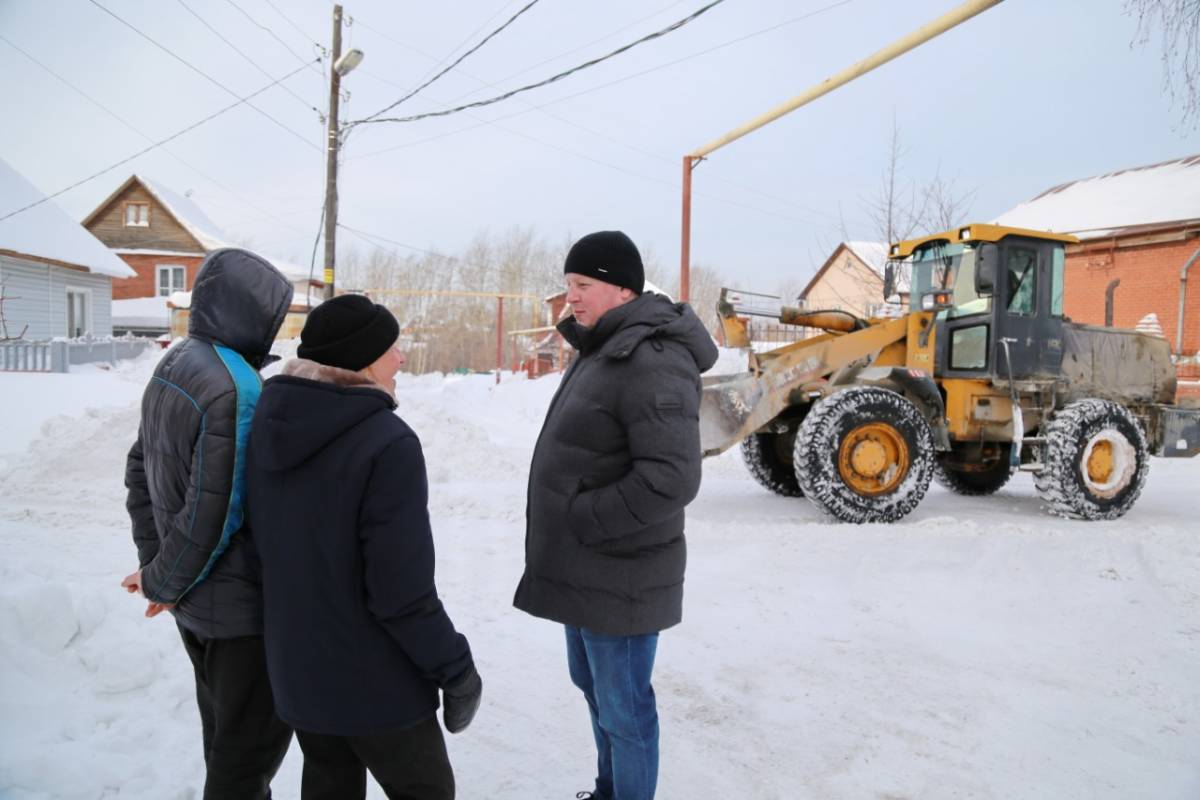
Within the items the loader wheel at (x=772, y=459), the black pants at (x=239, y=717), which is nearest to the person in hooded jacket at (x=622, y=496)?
the black pants at (x=239, y=717)

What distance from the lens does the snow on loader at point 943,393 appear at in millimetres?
6652

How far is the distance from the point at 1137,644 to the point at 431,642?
4064 millimetres

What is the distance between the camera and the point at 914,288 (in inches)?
319

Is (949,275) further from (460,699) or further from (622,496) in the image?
(460,699)

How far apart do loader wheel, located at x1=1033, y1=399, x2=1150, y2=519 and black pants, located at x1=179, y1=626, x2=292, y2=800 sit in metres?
7.30

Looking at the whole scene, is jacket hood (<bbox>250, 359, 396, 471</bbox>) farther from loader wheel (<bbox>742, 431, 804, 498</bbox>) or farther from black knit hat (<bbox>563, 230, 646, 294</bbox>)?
loader wheel (<bbox>742, 431, 804, 498</bbox>)

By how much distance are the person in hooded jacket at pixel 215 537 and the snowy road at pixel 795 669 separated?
2.26ft

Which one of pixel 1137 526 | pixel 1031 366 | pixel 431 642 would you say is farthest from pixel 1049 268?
pixel 431 642

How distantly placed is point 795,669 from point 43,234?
64.0ft

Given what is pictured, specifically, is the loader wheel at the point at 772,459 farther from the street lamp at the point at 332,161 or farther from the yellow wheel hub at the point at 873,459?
the street lamp at the point at 332,161

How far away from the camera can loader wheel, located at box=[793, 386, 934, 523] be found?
6.49 metres

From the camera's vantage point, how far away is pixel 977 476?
8.95m

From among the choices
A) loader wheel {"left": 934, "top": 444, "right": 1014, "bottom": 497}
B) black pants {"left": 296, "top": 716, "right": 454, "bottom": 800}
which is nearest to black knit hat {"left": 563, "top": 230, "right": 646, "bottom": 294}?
black pants {"left": 296, "top": 716, "right": 454, "bottom": 800}

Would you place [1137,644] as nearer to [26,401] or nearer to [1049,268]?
[1049,268]
